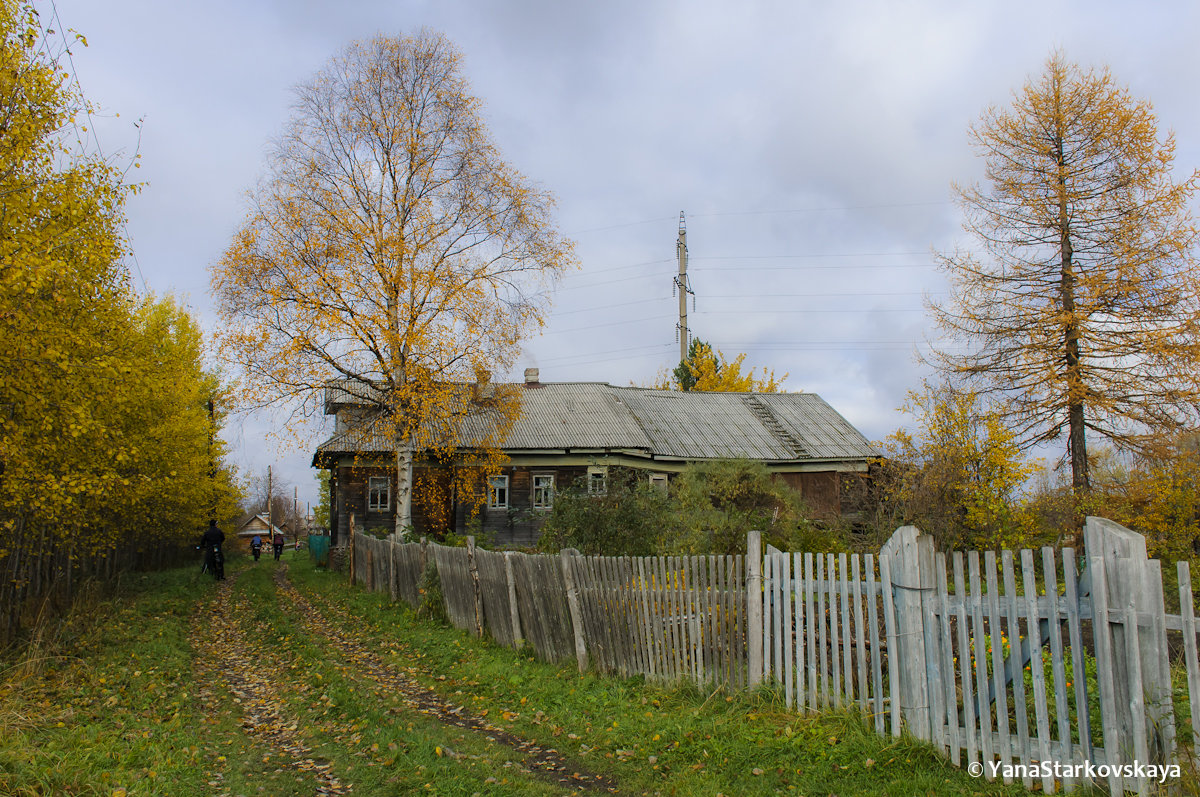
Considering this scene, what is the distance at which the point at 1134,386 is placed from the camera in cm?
1623

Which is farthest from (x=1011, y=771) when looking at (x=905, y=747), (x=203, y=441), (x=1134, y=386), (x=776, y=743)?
(x=203, y=441)

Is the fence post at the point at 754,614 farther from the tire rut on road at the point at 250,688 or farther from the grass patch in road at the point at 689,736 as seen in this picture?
the tire rut on road at the point at 250,688

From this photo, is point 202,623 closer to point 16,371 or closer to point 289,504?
point 16,371

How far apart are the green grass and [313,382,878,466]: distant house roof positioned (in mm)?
13518

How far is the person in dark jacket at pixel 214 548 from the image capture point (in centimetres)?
2223

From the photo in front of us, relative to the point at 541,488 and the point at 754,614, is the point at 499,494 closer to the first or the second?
the point at 541,488

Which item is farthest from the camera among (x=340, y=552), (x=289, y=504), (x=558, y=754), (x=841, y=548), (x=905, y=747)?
(x=289, y=504)

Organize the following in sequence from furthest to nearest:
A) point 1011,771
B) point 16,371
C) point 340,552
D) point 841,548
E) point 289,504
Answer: point 289,504 < point 340,552 < point 841,548 < point 16,371 < point 1011,771

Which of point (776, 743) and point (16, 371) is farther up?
point (16, 371)

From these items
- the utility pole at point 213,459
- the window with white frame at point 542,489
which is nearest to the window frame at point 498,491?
the window with white frame at point 542,489

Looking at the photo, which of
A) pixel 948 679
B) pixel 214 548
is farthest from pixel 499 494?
pixel 948 679

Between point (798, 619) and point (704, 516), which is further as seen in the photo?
point (704, 516)

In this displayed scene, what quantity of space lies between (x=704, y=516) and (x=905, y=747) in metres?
10.6

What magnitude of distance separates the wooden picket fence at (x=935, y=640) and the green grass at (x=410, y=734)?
277mm
